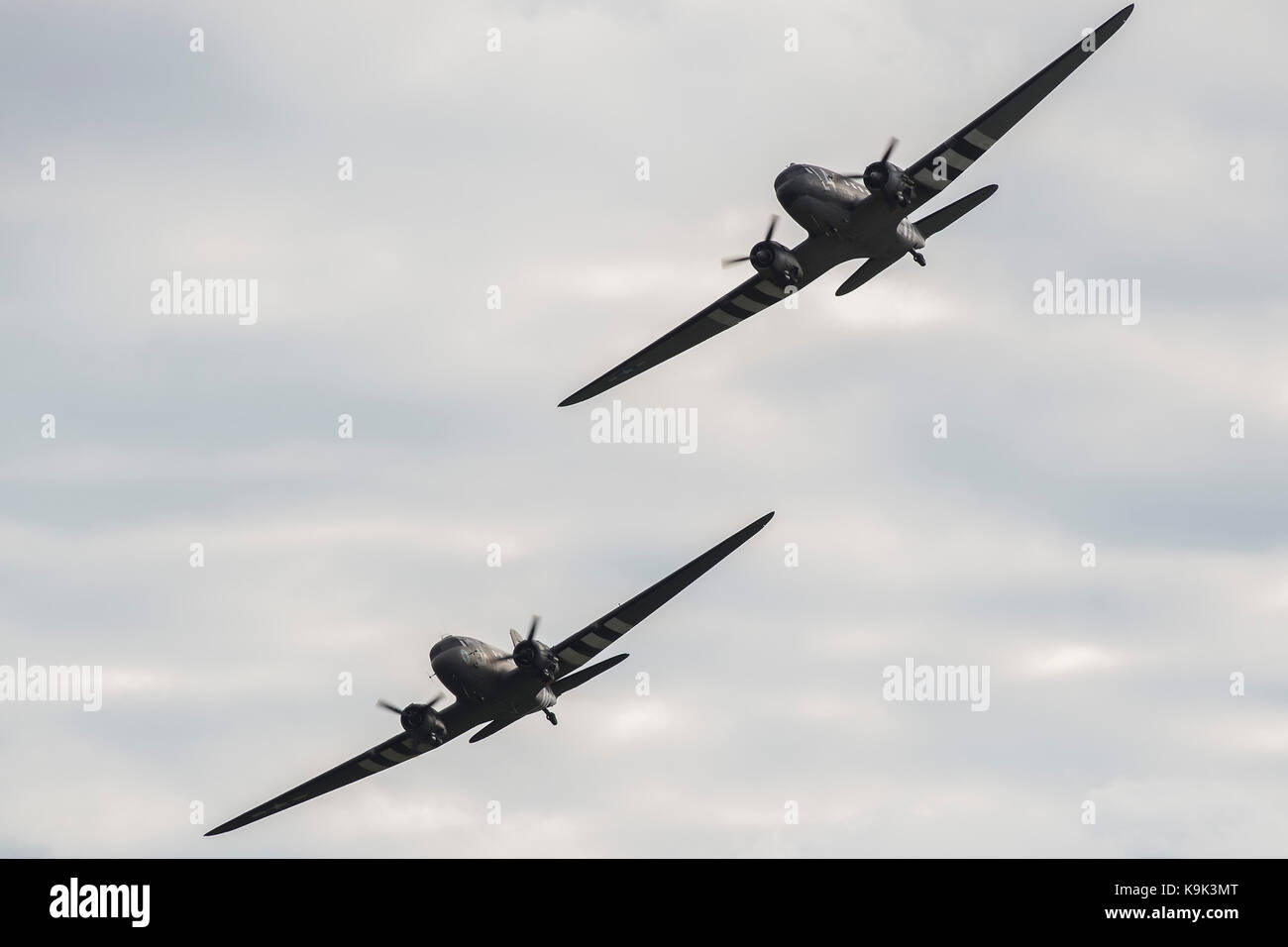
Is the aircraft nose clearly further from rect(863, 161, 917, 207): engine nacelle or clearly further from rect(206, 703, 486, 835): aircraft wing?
rect(206, 703, 486, 835): aircraft wing

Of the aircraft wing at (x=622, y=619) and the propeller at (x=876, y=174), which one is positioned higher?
the propeller at (x=876, y=174)

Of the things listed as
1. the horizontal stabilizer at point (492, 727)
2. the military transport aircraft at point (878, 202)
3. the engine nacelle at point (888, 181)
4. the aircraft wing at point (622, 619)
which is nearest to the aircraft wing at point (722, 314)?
the military transport aircraft at point (878, 202)

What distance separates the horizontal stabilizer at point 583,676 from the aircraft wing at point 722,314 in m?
12.5

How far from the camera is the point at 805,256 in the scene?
70.6m

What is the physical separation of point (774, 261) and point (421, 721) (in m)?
22.3

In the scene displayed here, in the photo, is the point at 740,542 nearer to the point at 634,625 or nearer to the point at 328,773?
the point at 634,625

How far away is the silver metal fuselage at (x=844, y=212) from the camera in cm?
6688

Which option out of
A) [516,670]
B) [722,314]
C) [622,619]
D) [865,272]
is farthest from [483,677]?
[865,272]

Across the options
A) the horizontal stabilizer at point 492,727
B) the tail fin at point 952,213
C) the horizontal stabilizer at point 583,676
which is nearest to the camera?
the horizontal stabilizer at point 583,676

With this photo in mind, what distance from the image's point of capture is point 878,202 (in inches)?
2672

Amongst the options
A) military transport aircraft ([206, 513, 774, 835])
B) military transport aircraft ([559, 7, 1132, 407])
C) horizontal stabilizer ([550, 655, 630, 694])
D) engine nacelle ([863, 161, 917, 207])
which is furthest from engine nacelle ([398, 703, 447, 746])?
engine nacelle ([863, 161, 917, 207])

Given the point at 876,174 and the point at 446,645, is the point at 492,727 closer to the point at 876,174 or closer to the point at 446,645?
the point at 446,645

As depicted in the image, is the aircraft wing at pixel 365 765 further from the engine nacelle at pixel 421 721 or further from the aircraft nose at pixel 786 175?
the aircraft nose at pixel 786 175
